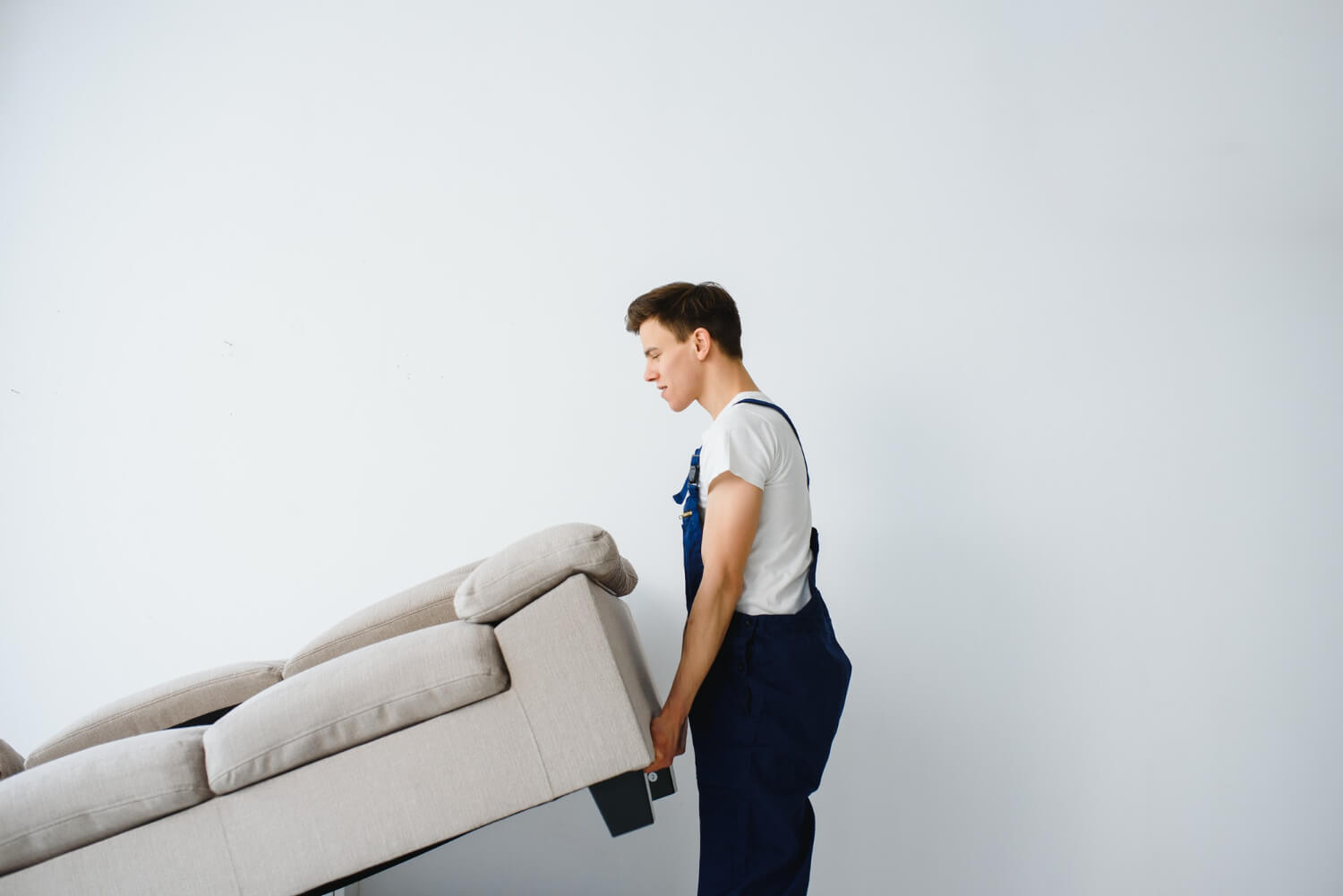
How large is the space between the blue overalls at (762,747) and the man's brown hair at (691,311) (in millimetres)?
548

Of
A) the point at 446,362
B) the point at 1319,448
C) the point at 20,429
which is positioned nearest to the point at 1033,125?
the point at 1319,448

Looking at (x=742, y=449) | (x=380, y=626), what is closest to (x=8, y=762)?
(x=380, y=626)

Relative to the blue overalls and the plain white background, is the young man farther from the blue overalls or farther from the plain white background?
the plain white background

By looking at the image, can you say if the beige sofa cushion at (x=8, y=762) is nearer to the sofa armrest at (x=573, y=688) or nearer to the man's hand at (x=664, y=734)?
the sofa armrest at (x=573, y=688)

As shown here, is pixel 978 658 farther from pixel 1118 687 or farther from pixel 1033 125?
pixel 1033 125

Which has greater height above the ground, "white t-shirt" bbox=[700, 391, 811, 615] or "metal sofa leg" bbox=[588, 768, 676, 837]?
"white t-shirt" bbox=[700, 391, 811, 615]

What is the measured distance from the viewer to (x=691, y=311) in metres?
1.58

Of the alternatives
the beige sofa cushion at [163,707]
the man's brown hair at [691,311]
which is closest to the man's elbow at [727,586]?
the man's brown hair at [691,311]

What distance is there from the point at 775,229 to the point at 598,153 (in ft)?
1.89

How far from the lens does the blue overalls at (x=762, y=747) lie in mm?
1398

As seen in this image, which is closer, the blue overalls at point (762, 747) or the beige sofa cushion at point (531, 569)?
the beige sofa cushion at point (531, 569)

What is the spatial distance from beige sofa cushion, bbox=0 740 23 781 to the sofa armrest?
3.44ft

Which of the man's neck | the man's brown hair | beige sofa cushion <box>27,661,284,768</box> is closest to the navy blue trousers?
the man's neck

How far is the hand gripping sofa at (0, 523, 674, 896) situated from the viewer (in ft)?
4.04
